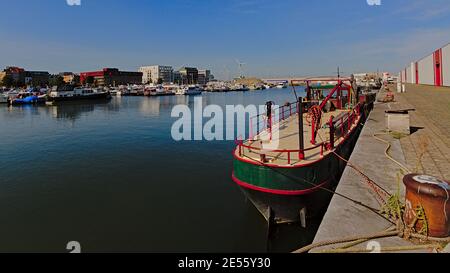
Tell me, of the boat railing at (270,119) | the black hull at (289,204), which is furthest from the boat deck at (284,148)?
the black hull at (289,204)

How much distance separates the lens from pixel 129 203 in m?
13.3

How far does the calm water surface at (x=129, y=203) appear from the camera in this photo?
10.0 meters

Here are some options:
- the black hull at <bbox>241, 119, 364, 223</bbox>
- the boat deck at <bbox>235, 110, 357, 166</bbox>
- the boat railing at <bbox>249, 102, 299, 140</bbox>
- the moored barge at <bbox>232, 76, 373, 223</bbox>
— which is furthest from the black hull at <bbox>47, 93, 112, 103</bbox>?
the black hull at <bbox>241, 119, 364, 223</bbox>

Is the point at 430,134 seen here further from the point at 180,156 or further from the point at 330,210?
the point at 180,156

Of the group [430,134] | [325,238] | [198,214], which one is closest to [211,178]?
[198,214]

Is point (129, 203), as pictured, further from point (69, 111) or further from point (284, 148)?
point (69, 111)

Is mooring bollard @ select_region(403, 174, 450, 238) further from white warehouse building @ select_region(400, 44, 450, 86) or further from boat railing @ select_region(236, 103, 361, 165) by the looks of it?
white warehouse building @ select_region(400, 44, 450, 86)

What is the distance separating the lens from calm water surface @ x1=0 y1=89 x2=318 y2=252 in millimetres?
10031

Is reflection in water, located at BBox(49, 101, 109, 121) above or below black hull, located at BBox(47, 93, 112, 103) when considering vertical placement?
below

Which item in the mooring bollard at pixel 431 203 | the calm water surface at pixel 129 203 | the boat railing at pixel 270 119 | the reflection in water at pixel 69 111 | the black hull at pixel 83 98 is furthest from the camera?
the black hull at pixel 83 98

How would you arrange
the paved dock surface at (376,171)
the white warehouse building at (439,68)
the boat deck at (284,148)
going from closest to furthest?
the paved dock surface at (376,171)
the boat deck at (284,148)
the white warehouse building at (439,68)

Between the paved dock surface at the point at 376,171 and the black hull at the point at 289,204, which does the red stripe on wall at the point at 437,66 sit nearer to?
the paved dock surface at the point at 376,171

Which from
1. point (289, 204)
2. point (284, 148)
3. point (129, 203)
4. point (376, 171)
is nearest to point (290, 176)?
point (289, 204)
